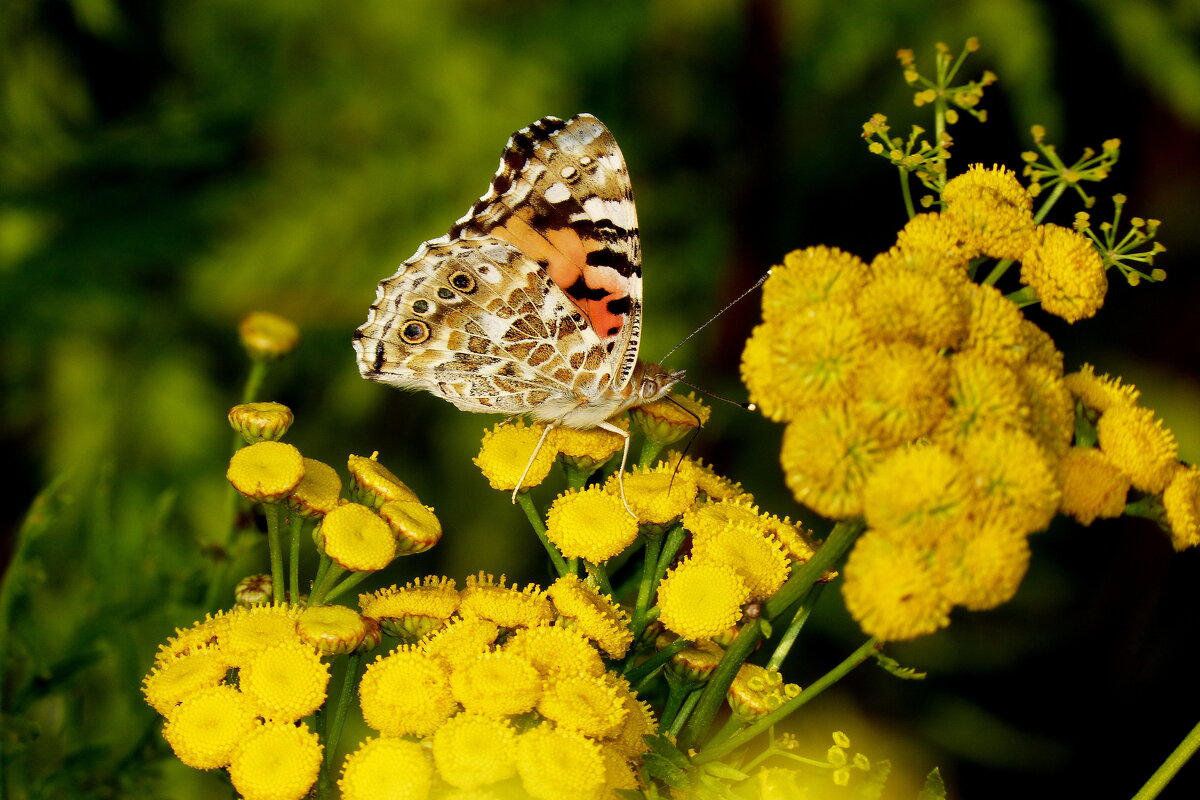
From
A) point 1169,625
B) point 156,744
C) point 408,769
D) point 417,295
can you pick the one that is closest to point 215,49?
point 417,295

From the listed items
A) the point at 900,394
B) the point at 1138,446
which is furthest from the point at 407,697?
the point at 1138,446

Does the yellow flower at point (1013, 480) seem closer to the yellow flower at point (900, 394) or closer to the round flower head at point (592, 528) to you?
the yellow flower at point (900, 394)

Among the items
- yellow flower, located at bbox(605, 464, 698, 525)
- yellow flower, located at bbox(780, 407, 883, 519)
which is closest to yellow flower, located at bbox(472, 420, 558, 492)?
yellow flower, located at bbox(605, 464, 698, 525)

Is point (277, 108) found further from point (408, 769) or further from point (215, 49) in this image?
point (408, 769)

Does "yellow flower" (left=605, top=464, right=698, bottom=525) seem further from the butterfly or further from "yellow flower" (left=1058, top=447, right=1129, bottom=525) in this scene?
"yellow flower" (left=1058, top=447, right=1129, bottom=525)

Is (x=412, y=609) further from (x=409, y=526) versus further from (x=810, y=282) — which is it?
(x=810, y=282)
